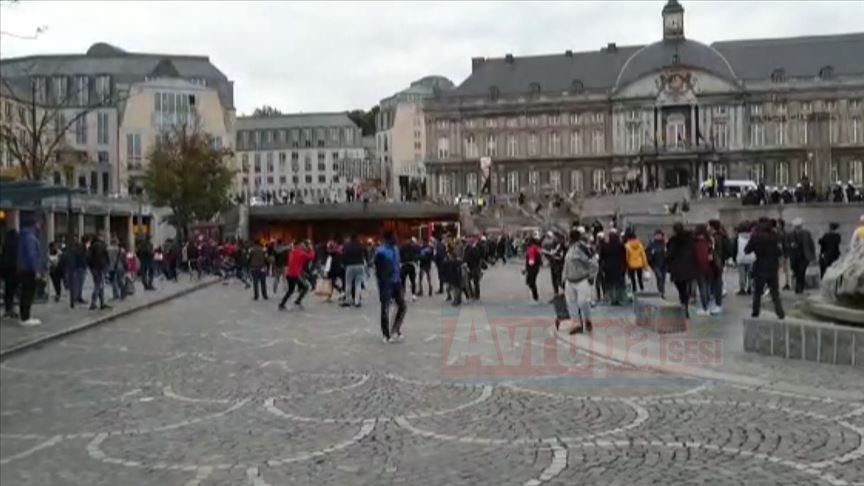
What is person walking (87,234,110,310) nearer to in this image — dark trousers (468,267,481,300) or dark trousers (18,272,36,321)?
dark trousers (18,272,36,321)

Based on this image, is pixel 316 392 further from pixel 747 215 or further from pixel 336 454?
pixel 747 215

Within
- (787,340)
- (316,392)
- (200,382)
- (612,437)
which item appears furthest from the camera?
(787,340)

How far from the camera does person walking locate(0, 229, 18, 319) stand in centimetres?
2044

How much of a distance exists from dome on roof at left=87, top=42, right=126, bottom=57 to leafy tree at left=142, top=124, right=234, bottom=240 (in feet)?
150

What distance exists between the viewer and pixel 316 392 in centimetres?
1162

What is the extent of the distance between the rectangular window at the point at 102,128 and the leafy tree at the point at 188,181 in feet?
111

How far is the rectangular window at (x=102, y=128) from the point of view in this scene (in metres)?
96.2

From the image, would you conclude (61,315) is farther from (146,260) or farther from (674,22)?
(674,22)

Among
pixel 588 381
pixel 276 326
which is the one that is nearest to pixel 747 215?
pixel 276 326

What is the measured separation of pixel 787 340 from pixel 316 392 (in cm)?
650

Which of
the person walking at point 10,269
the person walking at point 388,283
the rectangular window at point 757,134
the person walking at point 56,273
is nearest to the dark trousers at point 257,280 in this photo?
the person walking at point 56,273

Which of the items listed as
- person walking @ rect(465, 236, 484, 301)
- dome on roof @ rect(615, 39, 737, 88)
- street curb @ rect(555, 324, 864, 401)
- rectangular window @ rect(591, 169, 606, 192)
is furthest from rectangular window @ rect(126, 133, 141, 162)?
street curb @ rect(555, 324, 864, 401)

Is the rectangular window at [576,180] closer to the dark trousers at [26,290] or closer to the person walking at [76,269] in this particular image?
the person walking at [76,269]

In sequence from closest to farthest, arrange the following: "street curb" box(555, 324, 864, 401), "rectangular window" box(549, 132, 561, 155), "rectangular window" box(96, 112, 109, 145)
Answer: "street curb" box(555, 324, 864, 401)
"rectangular window" box(96, 112, 109, 145)
"rectangular window" box(549, 132, 561, 155)
